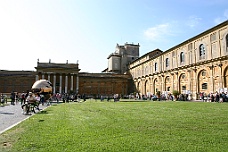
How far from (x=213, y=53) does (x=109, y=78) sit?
34003 millimetres

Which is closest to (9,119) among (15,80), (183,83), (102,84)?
(183,83)

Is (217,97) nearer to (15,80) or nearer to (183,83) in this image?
(183,83)

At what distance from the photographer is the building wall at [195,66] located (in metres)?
29.7

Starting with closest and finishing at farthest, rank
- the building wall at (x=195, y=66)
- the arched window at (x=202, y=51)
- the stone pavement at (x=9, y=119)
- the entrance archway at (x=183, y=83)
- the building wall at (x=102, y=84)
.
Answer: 1. the stone pavement at (x=9, y=119)
2. the building wall at (x=195, y=66)
3. the arched window at (x=202, y=51)
4. the entrance archway at (x=183, y=83)
5. the building wall at (x=102, y=84)

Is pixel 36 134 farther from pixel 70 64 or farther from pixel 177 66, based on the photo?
pixel 70 64

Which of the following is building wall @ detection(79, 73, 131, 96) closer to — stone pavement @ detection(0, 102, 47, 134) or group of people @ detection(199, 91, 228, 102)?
group of people @ detection(199, 91, 228, 102)

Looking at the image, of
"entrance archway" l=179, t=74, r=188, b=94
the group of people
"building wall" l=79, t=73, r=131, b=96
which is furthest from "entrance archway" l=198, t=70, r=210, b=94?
"building wall" l=79, t=73, r=131, b=96

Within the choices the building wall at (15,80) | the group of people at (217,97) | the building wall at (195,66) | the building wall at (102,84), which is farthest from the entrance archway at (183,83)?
the building wall at (15,80)

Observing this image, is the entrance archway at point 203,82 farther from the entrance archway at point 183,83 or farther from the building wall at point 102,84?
the building wall at point 102,84

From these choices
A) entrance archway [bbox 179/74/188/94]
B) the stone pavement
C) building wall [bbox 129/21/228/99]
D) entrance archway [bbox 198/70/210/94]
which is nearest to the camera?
the stone pavement

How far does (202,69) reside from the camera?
1321 inches

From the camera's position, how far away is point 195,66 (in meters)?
35.1

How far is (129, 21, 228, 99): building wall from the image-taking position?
1170 inches

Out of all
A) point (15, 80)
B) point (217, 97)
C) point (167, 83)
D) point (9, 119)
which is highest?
point (15, 80)
